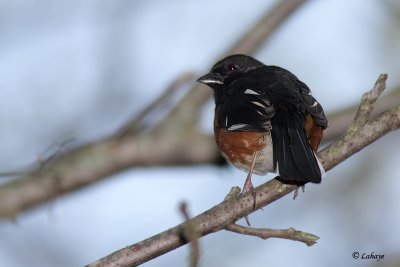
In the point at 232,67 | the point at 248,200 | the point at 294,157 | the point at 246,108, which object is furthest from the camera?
the point at 232,67

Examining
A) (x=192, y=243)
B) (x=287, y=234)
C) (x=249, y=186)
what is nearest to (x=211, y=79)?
(x=249, y=186)

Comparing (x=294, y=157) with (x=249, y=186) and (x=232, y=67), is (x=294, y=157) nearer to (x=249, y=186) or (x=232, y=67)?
(x=249, y=186)

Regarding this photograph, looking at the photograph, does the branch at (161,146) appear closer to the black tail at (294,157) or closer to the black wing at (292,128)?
the black wing at (292,128)

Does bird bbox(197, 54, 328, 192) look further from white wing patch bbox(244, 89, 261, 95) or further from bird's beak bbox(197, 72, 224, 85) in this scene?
bird's beak bbox(197, 72, 224, 85)

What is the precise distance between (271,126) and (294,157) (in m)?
0.46

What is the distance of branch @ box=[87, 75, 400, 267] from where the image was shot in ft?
11.6

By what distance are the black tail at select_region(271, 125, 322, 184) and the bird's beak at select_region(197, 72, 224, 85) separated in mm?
1430

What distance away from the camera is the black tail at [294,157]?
4039 millimetres

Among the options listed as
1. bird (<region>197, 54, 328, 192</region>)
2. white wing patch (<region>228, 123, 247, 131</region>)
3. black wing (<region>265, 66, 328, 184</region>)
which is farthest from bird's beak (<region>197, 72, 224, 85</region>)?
white wing patch (<region>228, 123, 247, 131</region>)

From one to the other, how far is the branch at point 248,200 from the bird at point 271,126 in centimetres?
11

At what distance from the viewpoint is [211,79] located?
6.00 m

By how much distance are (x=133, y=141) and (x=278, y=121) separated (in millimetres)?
2847

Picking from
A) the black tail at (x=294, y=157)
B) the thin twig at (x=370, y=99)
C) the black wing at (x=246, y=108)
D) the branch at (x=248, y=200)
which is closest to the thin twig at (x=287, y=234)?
the branch at (x=248, y=200)

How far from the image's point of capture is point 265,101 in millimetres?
4918
